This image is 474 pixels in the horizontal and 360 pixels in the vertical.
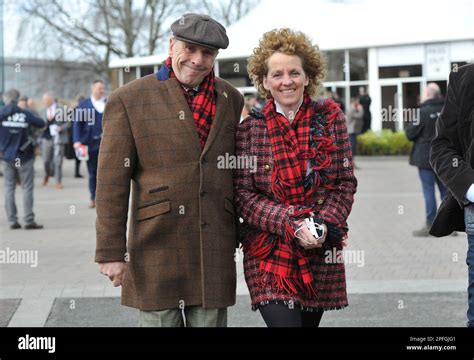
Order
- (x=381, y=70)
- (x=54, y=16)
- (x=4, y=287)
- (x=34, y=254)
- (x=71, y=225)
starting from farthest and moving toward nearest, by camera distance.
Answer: (x=54, y=16), (x=381, y=70), (x=71, y=225), (x=34, y=254), (x=4, y=287)

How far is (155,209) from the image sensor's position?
3797mm

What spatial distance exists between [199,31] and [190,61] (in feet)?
0.45

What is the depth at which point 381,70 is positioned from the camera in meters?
31.5

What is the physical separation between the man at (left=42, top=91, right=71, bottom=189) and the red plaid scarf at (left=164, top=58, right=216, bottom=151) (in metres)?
14.8

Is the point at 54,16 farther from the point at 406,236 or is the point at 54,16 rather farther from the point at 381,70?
the point at 406,236

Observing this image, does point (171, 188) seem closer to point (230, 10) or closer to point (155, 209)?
point (155, 209)

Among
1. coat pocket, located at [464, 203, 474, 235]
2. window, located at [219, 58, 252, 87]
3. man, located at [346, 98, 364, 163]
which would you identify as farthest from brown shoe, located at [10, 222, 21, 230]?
window, located at [219, 58, 252, 87]

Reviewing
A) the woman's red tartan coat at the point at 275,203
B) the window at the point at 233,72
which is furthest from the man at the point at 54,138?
the woman's red tartan coat at the point at 275,203

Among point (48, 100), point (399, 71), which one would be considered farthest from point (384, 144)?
point (48, 100)

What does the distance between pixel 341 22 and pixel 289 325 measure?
2917 centimetres

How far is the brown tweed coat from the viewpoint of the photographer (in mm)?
3805

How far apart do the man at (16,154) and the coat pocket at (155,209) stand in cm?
855
